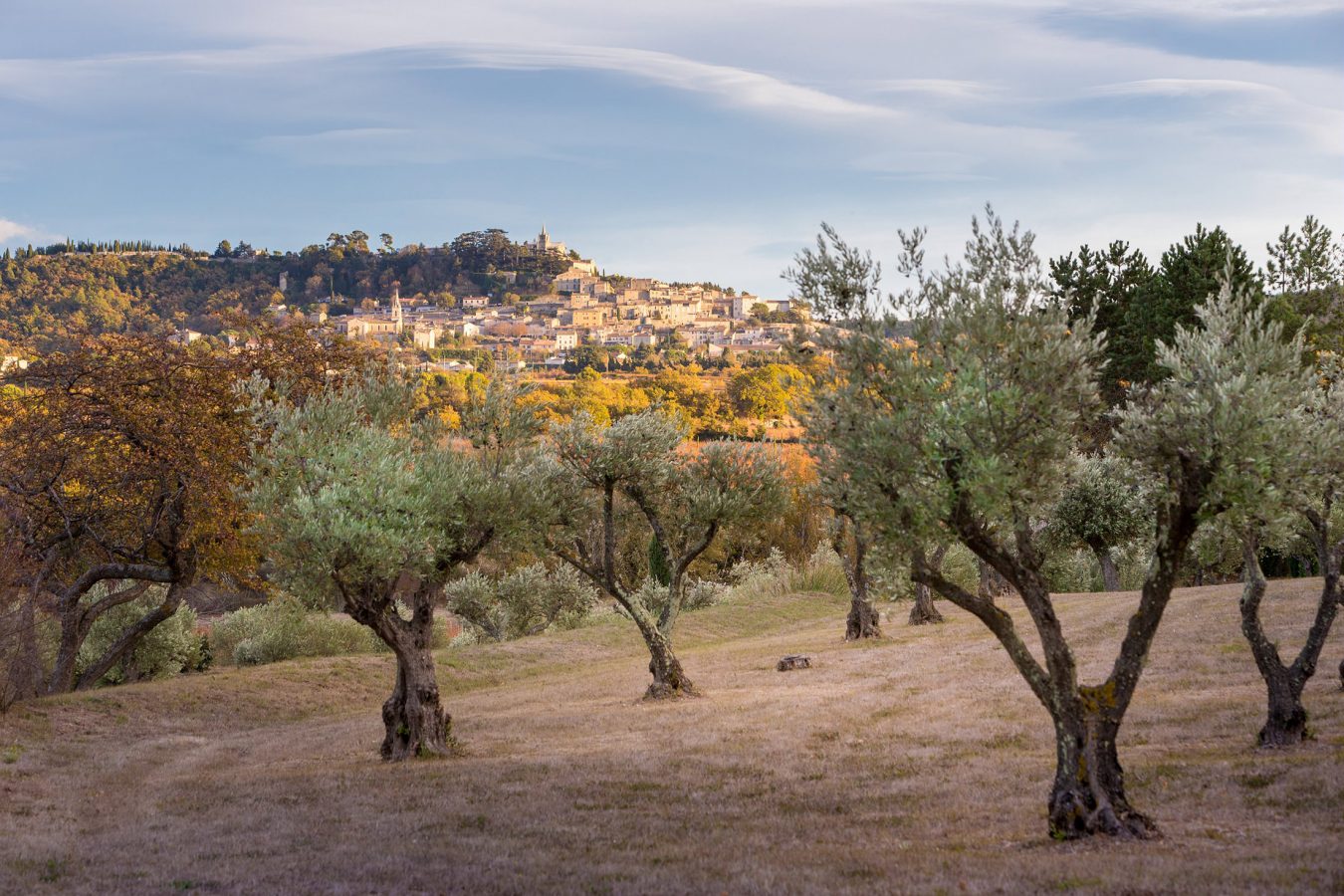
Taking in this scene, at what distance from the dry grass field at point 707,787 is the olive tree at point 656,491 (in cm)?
276

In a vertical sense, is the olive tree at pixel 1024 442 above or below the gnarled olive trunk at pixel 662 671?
above

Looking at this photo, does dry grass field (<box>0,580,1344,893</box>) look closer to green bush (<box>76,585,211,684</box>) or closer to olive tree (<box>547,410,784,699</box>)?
olive tree (<box>547,410,784,699</box>)

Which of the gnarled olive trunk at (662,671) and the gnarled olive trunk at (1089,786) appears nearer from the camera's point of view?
the gnarled olive trunk at (1089,786)

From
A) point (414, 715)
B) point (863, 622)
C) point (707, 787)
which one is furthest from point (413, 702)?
point (863, 622)

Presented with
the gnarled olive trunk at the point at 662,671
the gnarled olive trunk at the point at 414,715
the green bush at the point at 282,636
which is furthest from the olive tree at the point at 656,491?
the green bush at the point at 282,636

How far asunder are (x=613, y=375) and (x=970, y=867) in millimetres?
153008

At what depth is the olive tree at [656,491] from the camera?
25.3 m

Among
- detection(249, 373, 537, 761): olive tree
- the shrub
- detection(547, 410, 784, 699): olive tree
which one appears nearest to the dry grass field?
detection(249, 373, 537, 761): olive tree

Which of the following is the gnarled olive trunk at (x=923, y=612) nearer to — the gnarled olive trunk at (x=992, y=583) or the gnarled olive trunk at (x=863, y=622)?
the gnarled olive trunk at (x=992, y=583)

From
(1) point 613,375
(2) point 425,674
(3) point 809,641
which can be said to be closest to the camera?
(2) point 425,674

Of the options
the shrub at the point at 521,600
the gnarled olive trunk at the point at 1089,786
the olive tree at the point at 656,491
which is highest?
the olive tree at the point at 656,491

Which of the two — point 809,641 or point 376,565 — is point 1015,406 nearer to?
point 376,565

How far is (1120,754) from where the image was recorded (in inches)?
656

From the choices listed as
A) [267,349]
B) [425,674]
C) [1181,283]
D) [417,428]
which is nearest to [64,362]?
[267,349]
